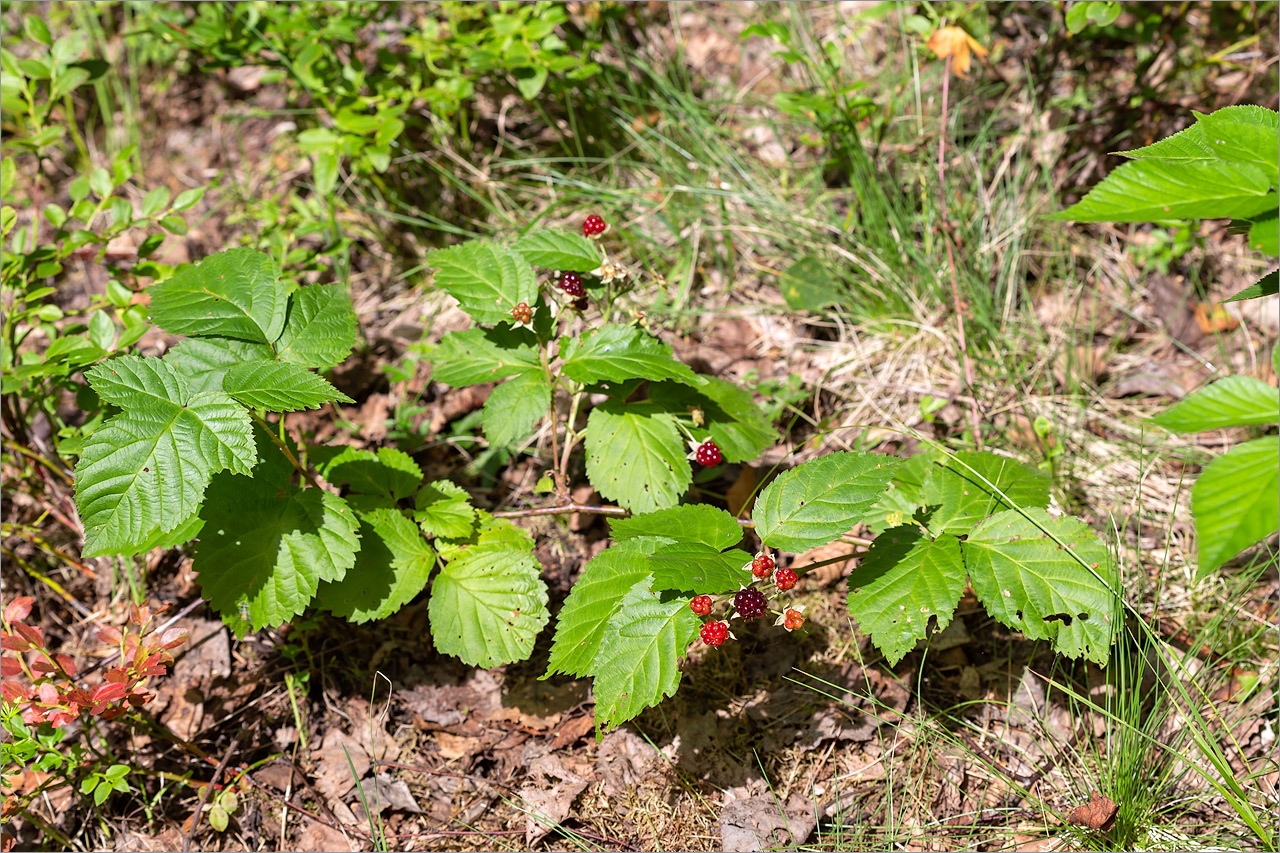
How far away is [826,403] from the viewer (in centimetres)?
257

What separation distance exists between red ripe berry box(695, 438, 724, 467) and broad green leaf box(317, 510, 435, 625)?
0.64m

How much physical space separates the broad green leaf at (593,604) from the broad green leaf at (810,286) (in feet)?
4.07

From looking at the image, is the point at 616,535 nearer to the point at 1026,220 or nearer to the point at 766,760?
the point at 766,760

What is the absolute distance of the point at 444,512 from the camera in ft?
6.35

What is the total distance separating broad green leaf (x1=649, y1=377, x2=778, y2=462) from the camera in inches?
78.6

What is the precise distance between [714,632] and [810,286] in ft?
4.85

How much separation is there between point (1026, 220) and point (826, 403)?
89cm

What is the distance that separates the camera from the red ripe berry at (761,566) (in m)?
1.55

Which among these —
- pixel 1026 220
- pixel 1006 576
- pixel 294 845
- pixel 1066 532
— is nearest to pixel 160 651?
pixel 294 845

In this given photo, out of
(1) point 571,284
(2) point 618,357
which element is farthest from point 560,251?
(2) point 618,357

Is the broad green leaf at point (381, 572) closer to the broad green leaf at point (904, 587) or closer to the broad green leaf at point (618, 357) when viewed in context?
the broad green leaf at point (618, 357)

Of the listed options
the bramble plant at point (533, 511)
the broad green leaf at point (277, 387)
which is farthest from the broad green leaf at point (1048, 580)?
the broad green leaf at point (277, 387)

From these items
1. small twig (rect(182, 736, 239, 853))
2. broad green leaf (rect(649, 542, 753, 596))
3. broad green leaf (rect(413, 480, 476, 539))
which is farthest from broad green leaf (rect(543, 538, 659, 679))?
small twig (rect(182, 736, 239, 853))

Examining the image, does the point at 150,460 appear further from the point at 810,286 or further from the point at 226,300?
the point at 810,286
